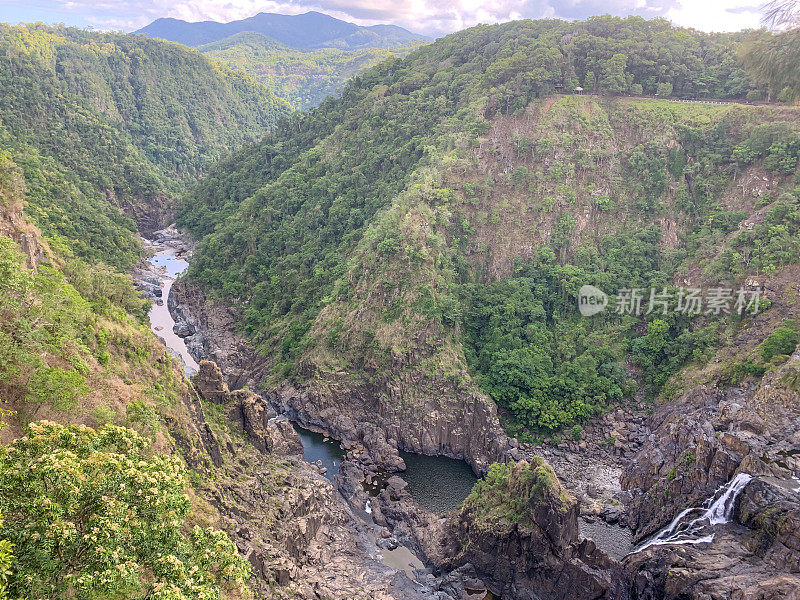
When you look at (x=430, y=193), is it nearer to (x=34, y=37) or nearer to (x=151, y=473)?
(x=151, y=473)

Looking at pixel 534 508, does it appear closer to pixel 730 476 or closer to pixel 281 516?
pixel 730 476

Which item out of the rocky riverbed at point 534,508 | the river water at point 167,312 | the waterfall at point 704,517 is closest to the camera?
the rocky riverbed at point 534,508

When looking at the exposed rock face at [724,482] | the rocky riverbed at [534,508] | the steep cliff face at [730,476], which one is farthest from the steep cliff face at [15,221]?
the steep cliff face at [730,476]

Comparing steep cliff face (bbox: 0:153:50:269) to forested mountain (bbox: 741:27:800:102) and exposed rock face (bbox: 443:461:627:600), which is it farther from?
forested mountain (bbox: 741:27:800:102)

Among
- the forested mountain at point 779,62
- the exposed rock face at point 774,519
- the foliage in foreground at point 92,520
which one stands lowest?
the exposed rock face at point 774,519

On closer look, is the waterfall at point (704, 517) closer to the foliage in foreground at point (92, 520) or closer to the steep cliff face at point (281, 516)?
the steep cliff face at point (281, 516)
